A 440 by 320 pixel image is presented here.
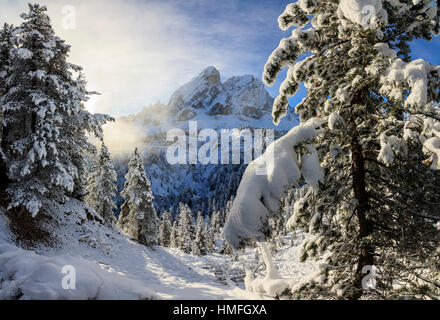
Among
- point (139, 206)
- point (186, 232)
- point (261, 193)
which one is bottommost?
point (186, 232)

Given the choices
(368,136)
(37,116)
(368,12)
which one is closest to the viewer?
(368,12)

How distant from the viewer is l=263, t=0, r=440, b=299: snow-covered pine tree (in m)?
3.75

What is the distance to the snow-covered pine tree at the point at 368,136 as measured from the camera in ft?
Result: 12.3

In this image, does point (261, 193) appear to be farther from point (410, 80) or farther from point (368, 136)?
point (368, 136)

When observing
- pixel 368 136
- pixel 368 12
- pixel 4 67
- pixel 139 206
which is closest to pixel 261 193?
pixel 368 136

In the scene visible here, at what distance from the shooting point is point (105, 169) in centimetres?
2942

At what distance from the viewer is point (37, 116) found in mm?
12211

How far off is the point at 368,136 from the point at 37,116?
14746mm

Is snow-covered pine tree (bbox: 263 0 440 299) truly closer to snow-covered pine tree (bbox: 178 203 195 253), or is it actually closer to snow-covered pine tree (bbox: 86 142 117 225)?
snow-covered pine tree (bbox: 86 142 117 225)

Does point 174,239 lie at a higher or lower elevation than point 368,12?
lower

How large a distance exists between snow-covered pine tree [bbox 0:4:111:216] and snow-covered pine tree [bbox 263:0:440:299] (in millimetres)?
11535

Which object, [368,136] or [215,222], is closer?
[368,136]

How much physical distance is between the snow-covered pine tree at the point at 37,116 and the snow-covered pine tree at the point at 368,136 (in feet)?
37.8

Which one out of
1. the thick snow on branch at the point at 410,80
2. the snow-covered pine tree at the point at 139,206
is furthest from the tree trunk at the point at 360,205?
the snow-covered pine tree at the point at 139,206
